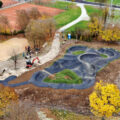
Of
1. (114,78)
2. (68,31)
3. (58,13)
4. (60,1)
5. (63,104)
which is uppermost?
(60,1)

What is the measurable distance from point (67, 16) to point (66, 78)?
40457 millimetres

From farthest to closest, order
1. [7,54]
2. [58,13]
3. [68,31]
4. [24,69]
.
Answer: [58,13] < [68,31] < [7,54] < [24,69]

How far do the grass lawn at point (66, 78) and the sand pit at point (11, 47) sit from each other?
50.4 ft

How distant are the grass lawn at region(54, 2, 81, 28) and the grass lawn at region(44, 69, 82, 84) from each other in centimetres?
2764

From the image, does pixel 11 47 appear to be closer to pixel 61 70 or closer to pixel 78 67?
pixel 61 70

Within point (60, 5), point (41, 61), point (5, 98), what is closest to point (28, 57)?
point (41, 61)

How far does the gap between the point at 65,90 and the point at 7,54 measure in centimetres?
2059

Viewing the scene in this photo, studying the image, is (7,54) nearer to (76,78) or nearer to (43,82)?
(43,82)

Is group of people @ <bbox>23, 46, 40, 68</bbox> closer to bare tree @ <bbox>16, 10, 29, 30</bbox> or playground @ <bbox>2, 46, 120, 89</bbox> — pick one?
playground @ <bbox>2, 46, 120, 89</bbox>

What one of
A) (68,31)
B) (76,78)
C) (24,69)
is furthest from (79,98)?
(68,31)

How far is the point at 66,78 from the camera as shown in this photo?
31.5 meters

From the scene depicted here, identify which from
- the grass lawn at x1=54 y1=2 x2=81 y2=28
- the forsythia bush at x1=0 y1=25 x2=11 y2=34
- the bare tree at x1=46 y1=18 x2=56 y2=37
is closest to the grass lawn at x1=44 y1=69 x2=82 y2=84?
the bare tree at x1=46 y1=18 x2=56 y2=37

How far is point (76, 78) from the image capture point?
31188 millimetres

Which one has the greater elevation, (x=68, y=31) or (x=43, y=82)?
(x=68, y=31)
